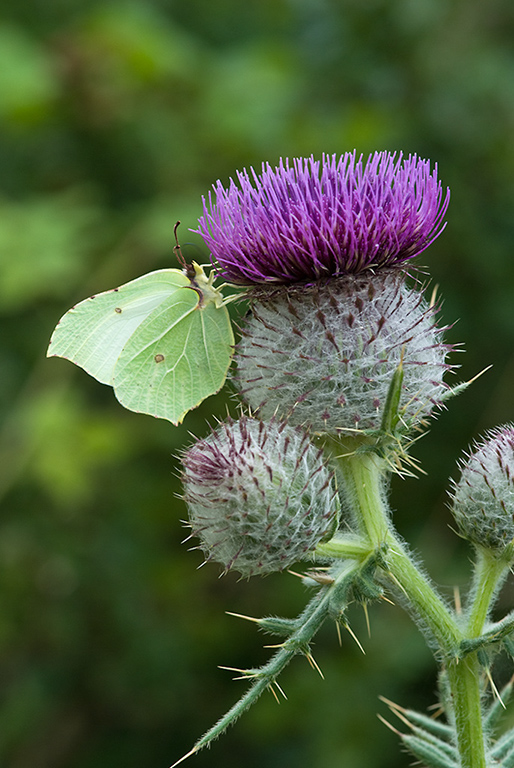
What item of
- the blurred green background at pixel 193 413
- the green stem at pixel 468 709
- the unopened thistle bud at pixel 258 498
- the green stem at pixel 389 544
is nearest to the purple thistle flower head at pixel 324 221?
the unopened thistle bud at pixel 258 498

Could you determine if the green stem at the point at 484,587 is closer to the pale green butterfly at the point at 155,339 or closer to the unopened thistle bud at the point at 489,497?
the unopened thistle bud at the point at 489,497

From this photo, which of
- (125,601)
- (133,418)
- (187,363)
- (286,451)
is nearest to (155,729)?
(125,601)

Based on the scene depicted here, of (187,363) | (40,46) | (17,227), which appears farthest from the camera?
(40,46)

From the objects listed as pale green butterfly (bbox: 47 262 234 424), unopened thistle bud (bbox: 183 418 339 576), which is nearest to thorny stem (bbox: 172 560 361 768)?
unopened thistle bud (bbox: 183 418 339 576)

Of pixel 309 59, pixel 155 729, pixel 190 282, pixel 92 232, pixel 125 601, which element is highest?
pixel 309 59

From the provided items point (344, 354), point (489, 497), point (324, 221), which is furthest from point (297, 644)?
point (324, 221)

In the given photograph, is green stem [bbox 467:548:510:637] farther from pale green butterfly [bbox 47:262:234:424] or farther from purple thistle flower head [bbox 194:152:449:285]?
pale green butterfly [bbox 47:262:234:424]

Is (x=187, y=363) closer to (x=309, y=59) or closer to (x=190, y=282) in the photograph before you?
(x=190, y=282)
